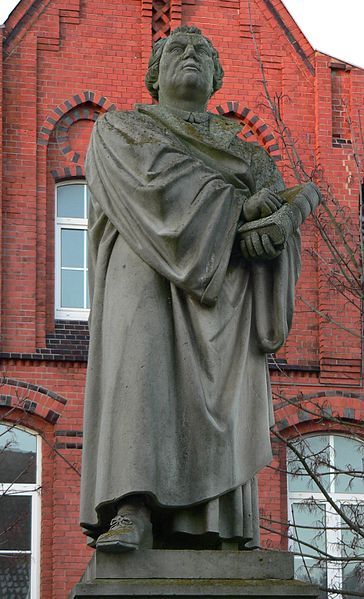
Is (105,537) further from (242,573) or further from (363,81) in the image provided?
(363,81)

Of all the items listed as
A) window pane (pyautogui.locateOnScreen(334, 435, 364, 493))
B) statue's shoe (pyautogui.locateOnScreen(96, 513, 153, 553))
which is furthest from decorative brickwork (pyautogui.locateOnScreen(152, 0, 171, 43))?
statue's shoe (pyautogui.locateOnScreen(96, 513, 153, 553))

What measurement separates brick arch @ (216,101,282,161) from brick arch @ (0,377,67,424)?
4.17 meters

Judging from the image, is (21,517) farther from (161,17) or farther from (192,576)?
(192,576)

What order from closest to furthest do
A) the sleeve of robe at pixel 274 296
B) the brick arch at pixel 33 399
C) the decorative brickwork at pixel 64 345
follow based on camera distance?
the sleeve of robe at pixel 274 296
the brick arch at pixel 33 399
the decorative brickwork at pixel 64 345

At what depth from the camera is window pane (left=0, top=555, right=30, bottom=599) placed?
23141mm

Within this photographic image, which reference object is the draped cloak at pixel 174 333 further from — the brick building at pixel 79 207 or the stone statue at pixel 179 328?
the brick building at pixel 79 207

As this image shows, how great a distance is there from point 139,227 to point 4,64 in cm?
1757

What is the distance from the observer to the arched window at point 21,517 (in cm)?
2308

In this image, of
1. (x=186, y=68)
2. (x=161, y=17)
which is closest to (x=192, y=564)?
(x=186, y=68)

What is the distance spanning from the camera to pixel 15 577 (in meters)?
23.3

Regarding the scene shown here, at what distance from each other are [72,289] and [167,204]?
16.7 metres

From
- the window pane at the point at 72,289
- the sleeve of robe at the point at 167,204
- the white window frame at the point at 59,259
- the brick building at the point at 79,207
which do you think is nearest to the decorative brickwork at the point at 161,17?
the brick building at the point at 79,207

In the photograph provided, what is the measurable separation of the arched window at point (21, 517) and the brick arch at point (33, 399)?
0.92ft

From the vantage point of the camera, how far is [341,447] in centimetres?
2405
